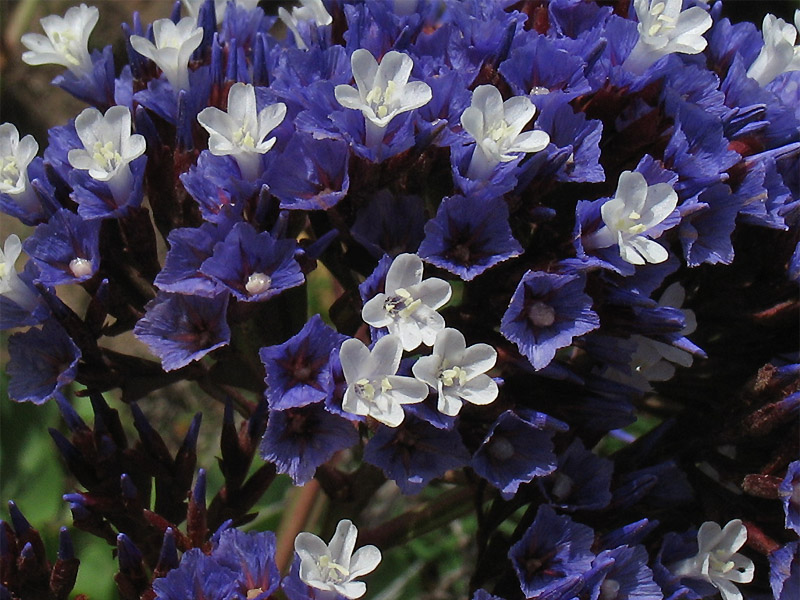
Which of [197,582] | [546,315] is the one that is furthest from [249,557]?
[546,315]

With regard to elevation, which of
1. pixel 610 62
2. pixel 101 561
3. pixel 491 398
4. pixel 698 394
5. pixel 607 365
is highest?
pixel 610 62

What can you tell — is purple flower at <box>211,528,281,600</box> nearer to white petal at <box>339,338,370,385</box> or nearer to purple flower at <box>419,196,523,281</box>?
white petal at <box>339,338,370,385</box>

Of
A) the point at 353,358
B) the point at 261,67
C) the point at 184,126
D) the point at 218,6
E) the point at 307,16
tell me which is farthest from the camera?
the point at 218,6

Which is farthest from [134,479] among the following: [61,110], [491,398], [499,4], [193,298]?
[61,110]

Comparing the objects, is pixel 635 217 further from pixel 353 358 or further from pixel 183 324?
pixel 183 324

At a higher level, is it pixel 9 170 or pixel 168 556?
pixel 9 170

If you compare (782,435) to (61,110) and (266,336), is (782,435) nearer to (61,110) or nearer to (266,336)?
(266,336)
